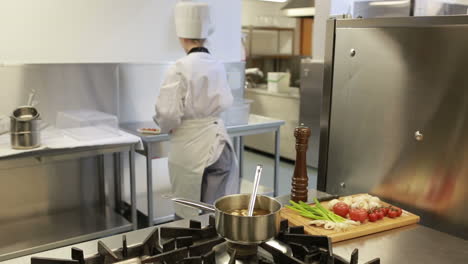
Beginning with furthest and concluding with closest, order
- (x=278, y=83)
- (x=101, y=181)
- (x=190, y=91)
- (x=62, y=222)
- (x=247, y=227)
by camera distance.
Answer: (x=278, y=83), (x=101, y=181), (x=62, y=222), (x=190, y=91), (x=247, y=227)

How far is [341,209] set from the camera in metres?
1.17

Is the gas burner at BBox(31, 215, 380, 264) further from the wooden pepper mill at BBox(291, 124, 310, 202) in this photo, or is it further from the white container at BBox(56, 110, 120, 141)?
the white container at BBox(56, 110, 120, 141)

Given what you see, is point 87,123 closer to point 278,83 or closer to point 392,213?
point 392,213

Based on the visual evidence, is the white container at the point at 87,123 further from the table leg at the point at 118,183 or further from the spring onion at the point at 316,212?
the spring onion at the point at 316,212

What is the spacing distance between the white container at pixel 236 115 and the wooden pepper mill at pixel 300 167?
1.79 metres

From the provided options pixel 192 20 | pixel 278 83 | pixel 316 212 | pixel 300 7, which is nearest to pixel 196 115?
pixel 192 20

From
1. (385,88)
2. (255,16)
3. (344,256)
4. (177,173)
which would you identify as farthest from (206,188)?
(255,16)

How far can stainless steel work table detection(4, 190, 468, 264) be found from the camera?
3.19ft

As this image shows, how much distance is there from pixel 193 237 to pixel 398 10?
100 cm

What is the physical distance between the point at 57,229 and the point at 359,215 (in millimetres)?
2016

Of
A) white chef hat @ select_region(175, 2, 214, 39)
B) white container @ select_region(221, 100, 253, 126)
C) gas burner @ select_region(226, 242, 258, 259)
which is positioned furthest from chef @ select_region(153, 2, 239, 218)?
gas burner @ select_region(226, 242, 258, 259)

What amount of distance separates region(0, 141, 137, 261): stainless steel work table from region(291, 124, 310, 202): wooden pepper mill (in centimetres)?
Answer: 142

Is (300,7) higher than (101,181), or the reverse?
(300,7)

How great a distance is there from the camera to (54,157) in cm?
228
